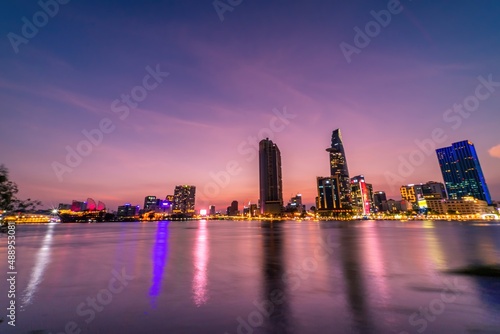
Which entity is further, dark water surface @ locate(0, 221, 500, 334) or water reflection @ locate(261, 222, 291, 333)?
dark water surface @ locate(0, 221, 500, 334)

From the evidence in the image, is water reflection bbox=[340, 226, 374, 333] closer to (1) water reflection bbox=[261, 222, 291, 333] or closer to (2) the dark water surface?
(2) the dark water surface

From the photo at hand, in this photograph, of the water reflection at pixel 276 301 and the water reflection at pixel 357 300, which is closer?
the water reflection at pixel 357 300

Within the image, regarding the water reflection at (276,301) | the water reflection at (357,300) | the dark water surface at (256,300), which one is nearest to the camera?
the water reflection at (357,300)

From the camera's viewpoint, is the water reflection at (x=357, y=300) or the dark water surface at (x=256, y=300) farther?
the dark water surface at (x=256, y=300)

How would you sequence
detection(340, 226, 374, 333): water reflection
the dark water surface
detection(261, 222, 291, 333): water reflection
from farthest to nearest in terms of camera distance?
1. the dark water surface
2. detection(261, 222, 291, 333): water reflection
3. detection(340, 226, 374, 333): water reflection

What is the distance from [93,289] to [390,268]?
24743mm

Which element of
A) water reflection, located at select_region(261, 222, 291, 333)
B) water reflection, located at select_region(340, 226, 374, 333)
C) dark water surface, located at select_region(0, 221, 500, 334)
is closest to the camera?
water reflection, located at select_region(340, 226, 374, 333)

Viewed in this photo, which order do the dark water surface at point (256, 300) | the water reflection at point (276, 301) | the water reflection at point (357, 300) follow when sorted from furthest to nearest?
1. the dark water surface at point (256, 300)
2. the water reflection at point (276, 301)
3. the water reflection at point (357, 300)

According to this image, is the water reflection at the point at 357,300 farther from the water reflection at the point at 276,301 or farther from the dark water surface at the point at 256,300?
the water reflection at the point at 276,301

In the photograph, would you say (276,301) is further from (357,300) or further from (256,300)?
(357,300)

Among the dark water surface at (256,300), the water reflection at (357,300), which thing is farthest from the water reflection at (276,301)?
the water reflection at (357,300)

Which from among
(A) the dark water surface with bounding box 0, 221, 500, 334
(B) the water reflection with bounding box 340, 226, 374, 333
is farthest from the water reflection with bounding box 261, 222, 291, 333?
(B) the water reflection with bounding box 340, 226, 374, 333

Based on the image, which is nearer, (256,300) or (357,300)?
(357,300)

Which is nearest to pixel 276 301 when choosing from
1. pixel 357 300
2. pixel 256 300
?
pixel 256 300
